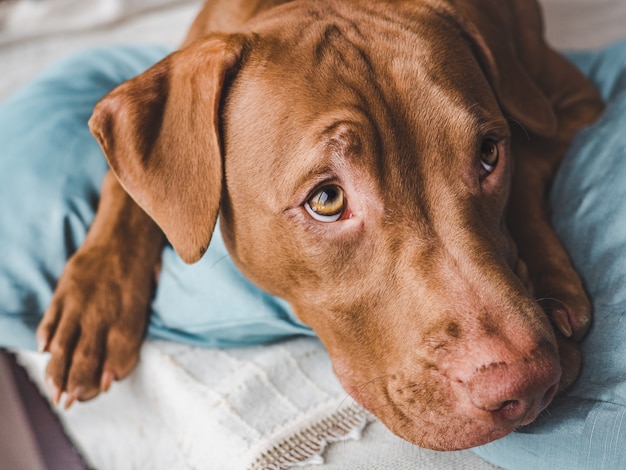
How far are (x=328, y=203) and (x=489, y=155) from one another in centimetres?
54

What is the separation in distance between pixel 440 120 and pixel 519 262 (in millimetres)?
530

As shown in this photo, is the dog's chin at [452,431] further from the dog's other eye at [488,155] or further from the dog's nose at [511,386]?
the dog's other eye at [488,155]

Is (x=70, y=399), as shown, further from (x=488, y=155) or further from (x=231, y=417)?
(x=488, y=155)

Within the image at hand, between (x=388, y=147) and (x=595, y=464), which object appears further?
(x=388, y=147)

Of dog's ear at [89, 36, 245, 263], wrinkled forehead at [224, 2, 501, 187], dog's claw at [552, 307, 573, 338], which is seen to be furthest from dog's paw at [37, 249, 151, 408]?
dog's claw at [552, 307, 573, 338]

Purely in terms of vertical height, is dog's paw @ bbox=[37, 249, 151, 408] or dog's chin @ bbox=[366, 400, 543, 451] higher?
dog's chin @ bbox=[366, 400, 543, 451]

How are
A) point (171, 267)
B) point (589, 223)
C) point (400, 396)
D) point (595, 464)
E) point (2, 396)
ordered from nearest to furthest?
point (595, 464), point (400, 396), point (589, 223), point (171, 267), point (2, 396)

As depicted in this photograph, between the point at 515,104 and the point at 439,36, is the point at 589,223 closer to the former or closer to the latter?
the point at 515,104

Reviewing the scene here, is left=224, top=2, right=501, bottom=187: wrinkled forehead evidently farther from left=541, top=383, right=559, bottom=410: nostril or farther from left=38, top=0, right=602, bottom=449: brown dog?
left=541, top=383, right=559, bottom=410: nostril

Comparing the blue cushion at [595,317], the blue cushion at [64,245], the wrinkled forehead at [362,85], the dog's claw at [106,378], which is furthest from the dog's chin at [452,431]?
the dog's claw at [106,378]

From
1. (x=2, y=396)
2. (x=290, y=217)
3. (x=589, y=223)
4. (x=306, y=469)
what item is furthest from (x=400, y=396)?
(x=2, y=396)

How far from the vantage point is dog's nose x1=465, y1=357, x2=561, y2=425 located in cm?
167

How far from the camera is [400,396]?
1.93 metres

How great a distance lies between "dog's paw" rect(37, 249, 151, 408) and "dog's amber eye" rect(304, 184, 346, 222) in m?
0.91
